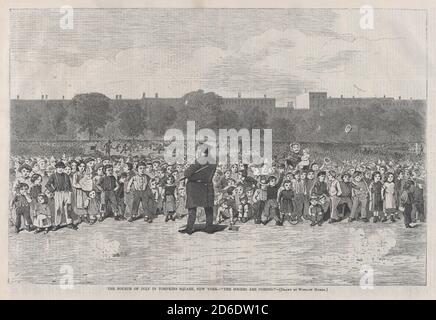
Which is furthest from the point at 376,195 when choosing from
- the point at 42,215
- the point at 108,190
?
the point at 42,215

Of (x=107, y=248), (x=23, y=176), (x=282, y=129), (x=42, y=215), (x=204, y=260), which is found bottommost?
(x=204, y=260)

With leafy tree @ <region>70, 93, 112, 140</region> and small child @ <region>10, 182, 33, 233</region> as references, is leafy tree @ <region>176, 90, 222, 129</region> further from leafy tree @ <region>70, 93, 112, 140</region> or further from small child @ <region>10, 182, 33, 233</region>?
→ small child @ <region>10, 182, 33, 233</region>

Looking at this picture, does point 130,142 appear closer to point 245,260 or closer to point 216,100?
point 216,100

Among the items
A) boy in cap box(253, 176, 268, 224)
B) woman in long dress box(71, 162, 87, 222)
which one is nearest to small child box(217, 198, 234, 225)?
boy in cap box(253, 176, 268, 224)

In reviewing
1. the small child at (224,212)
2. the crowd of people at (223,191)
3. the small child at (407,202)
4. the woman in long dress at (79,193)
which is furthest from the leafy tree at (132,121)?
the small child at (407,202)

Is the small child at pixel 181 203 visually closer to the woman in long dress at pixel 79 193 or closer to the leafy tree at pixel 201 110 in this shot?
the leafy tree at pixel 201 110

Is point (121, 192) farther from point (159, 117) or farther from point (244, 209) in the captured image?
point (244, 209)

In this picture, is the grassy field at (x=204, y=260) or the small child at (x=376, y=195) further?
the small child at (x=376, y=195)

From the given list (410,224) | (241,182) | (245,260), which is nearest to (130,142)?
(241,182)
